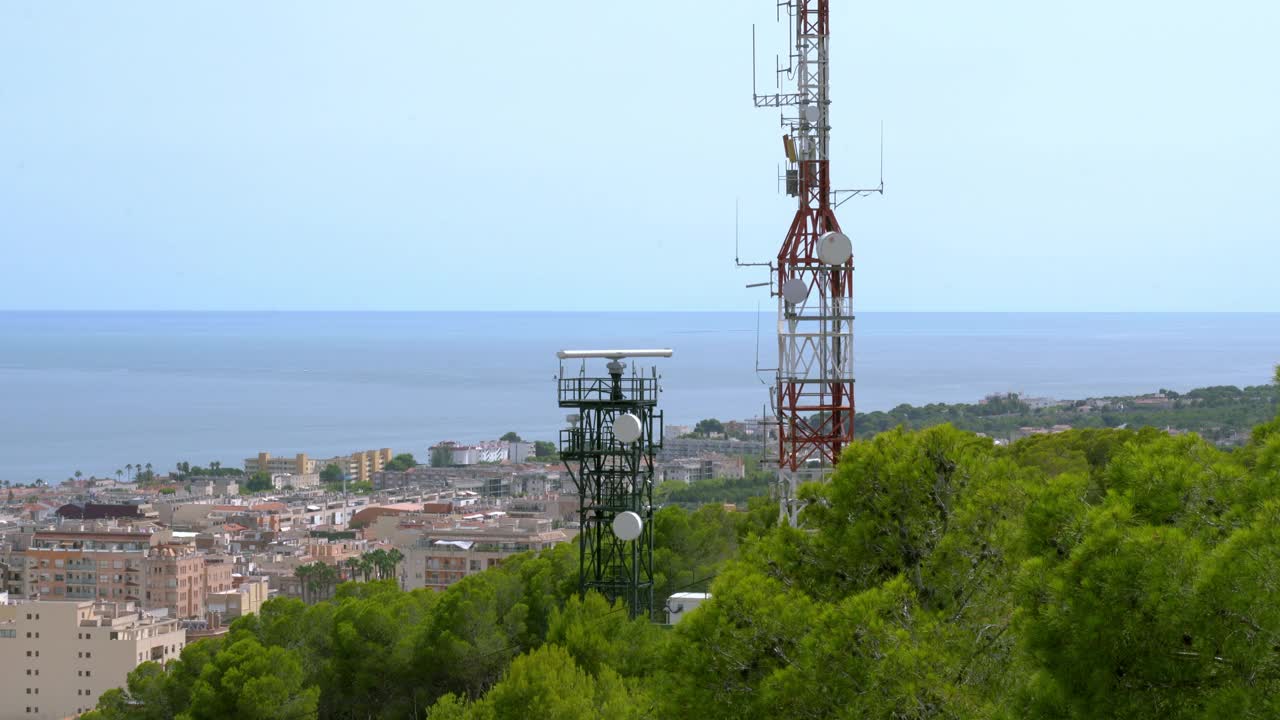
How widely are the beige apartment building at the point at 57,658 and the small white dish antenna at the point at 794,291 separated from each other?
23.0 meters

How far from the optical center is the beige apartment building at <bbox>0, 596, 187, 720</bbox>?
34.0 meters

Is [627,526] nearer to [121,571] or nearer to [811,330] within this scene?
[811,330]

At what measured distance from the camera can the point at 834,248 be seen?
50.0 feet

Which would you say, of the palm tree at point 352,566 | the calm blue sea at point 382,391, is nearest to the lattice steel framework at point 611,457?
the palm tree at point 352,566

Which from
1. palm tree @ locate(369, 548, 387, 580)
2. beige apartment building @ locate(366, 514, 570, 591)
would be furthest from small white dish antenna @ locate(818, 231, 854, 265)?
palm tree @ locate(369, 548, 387, 580)

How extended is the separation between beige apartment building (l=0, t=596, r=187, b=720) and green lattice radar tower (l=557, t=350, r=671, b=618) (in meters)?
22.2

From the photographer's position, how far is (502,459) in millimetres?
95438

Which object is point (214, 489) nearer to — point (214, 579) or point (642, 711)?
point (214, 579)

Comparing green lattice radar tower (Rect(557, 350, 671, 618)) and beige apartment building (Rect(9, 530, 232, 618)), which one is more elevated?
green lattice radar tower (Rect(557, 350, 671, 618))

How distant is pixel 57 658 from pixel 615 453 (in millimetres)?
23910

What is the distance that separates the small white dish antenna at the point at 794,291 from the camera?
608 inches

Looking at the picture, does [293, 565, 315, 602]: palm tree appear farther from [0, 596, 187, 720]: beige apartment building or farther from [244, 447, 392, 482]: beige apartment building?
[244, 447, 392, 482]: beige apartment building

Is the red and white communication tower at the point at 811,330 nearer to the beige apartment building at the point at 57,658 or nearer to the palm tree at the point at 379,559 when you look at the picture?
the beige apartment building at the point at 57,658

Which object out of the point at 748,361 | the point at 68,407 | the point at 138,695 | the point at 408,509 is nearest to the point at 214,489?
the point at 408,509
